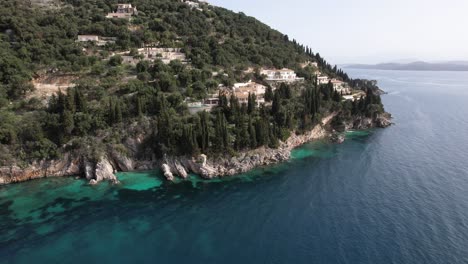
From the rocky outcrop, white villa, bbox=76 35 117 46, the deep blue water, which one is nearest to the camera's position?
the deep blue water

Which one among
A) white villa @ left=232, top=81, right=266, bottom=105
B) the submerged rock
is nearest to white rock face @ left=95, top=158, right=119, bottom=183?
white villa @ left=232, top=81, right=266, bottom=105

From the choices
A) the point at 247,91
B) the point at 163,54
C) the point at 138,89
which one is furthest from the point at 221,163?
the point at 163,54

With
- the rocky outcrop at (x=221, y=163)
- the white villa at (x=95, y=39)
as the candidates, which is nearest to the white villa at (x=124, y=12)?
the white villa at (x=95, y=39)

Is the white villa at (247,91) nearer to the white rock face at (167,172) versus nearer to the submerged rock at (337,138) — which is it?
the submerged rock at (337,138)

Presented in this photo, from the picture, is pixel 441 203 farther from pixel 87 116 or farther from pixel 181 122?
pixel 87 116

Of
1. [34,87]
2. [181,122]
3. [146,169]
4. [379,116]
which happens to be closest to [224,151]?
[181,122]

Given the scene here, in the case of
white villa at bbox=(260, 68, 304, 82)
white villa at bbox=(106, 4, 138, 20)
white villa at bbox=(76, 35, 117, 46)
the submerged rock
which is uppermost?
white villa at bbox=(106, 4, 138, 20)

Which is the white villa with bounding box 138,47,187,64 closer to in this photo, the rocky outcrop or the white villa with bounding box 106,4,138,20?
the white villa with bounding box 106,4,138,20
